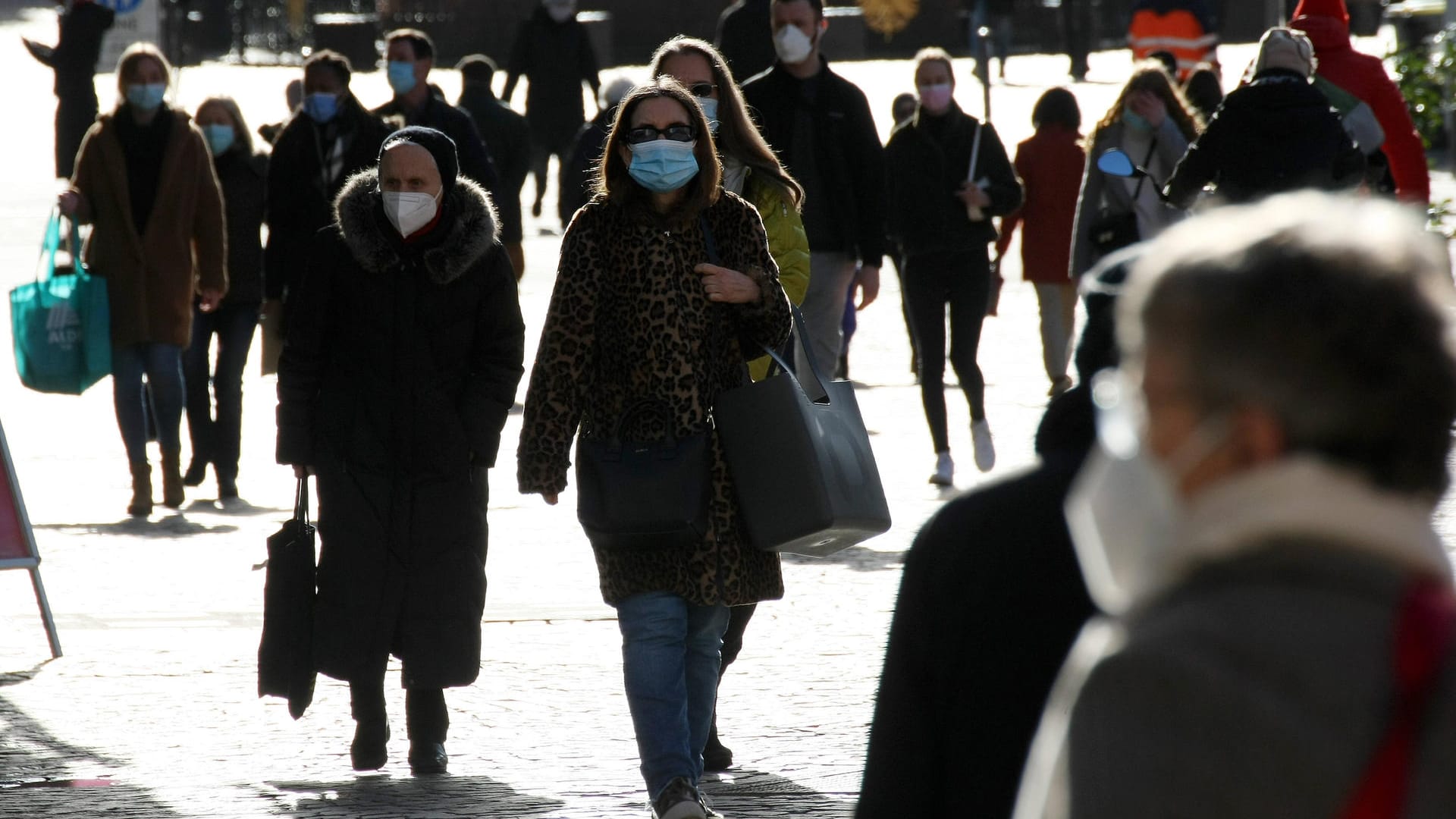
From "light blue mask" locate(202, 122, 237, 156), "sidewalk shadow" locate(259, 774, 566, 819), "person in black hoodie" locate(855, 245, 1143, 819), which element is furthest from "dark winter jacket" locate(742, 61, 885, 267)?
"person in black hoodie" locate(855, 245, 1143, 819)

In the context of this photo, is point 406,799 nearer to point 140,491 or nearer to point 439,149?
point 439,149

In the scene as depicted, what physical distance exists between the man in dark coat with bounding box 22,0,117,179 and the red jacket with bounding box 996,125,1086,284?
6557 millimetres

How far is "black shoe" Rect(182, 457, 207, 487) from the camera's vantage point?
10.4m

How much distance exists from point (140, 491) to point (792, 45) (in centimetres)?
329

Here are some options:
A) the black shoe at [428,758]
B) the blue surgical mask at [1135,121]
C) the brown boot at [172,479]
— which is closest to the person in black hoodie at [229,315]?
the brown boot at [172,479]

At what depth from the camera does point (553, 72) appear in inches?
779

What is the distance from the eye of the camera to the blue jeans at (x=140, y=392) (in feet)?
31.7

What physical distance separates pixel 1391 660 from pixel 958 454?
9.36m

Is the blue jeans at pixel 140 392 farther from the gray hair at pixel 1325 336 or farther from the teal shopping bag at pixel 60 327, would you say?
the gray hair at pixel 1325 336

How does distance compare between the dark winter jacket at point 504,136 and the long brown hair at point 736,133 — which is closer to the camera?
the long brown hair at point 736,133

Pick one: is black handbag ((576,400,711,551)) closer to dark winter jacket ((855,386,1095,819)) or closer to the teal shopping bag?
dark winter jacket ((855,386,1095,819))

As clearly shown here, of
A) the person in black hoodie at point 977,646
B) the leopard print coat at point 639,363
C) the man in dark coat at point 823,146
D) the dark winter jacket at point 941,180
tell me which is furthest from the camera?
the dark winter jacket at point 941,180

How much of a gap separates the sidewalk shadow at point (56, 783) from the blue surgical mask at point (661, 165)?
181 centimetres

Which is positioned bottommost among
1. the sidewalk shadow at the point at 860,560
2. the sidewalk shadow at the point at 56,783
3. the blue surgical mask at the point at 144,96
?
the sidewalk shadow at the point at 860,560
